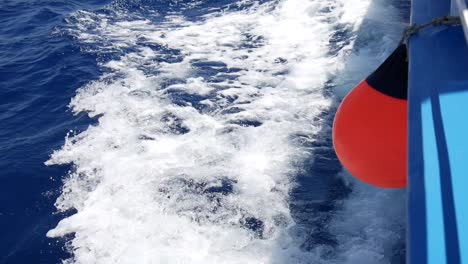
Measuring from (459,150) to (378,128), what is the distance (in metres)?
1.39

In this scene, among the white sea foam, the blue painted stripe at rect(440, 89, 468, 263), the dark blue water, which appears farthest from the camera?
the dark blue water

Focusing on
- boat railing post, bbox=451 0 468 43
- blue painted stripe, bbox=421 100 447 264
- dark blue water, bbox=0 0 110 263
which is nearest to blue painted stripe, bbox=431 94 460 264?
blue painted stripe, bbox=421 100 447 264

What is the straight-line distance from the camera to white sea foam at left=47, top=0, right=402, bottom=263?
14.4 ft

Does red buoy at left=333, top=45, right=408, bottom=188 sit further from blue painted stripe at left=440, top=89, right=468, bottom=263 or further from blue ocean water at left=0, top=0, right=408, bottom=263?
blue painted stripe at left=440, top=89, right=468, bottom=263

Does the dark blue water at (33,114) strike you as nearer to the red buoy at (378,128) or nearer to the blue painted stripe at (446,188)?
the red buoy at (378,128)

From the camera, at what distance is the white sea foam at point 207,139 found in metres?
4.38

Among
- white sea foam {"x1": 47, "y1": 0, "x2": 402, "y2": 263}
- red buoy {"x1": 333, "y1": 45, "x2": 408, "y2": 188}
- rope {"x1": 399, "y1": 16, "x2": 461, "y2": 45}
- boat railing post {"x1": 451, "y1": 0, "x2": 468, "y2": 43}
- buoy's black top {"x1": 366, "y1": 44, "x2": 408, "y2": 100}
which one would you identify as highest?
boat railing post {"x1": 451, "y1": 0, "x2": 468, "y2": 43}

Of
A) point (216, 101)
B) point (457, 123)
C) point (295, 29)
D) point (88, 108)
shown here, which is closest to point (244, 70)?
point (216, 101)

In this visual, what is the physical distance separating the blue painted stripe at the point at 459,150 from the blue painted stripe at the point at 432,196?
8 cm

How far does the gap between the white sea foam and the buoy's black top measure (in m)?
1.09

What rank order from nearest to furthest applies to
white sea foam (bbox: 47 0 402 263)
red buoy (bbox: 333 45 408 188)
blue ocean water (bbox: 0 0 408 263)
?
red buoy (bbox: 333 45 408 188) → white sea foam (bbox: 47 0 402 263) → blue ocean water (bbox: 0 0 408 263)

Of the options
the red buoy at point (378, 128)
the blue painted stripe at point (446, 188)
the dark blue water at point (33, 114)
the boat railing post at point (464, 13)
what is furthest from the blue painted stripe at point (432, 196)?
the dark blue water at point (33, 114)

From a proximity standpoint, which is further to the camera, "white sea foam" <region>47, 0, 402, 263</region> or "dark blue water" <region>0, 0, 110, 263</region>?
"dark blue water" <region>0, 0, 110, 263</region>

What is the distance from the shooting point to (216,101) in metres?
6.82
